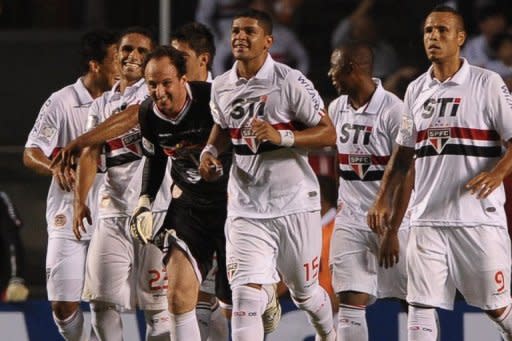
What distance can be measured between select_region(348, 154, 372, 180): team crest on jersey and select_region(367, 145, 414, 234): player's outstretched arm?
0.51 m

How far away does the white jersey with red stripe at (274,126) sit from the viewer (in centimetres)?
789

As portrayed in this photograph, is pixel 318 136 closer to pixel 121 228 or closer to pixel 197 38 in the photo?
pixel 197 38

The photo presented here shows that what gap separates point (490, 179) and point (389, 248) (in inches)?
41.8

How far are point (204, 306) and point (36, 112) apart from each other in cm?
293

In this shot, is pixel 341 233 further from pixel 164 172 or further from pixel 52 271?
pixel 52 271

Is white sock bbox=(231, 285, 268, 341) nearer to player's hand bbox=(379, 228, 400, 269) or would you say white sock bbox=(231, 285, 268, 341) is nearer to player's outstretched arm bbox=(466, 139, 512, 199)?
player's hand bbox=(379, 228, 400, 269)

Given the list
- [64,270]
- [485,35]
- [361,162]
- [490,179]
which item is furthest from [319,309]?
[485,35]

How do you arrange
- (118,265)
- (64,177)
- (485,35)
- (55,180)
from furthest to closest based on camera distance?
1. (485,35)
2. (55,180)
3. (118,265)
4. (64,177)

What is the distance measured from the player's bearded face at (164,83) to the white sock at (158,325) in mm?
1204

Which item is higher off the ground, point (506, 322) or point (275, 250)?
point (275, 250)

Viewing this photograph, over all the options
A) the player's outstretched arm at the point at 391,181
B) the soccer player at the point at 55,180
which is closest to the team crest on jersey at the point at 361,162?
the player's outstretched arm at the point at 391,181

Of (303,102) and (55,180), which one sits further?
(55,180)

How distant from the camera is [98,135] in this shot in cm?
843

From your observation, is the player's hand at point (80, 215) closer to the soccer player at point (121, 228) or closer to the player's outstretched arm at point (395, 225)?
the soccer player at point (121, 228)
